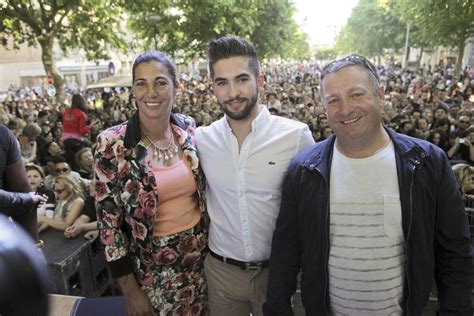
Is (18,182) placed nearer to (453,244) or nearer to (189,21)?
(453,244)

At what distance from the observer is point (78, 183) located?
494 centimetres

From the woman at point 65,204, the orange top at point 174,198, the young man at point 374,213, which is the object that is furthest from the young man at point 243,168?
the woman at point 65,204

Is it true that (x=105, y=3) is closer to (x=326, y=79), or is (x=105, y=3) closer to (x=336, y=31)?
(x=326, y=79)

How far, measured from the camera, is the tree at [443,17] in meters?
16.3

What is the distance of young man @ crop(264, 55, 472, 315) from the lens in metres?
1.86

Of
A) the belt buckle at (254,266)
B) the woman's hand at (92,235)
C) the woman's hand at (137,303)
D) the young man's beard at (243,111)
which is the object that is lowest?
the woman's hand at (92,235)

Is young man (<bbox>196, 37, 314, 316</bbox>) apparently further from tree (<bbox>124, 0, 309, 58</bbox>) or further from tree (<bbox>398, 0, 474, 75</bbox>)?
tree (<bbox>398, 0, 474, 75</bbox>)

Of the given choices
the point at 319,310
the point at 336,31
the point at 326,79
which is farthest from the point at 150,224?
Result: the point at 336,31

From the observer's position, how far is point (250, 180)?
7.38 feet

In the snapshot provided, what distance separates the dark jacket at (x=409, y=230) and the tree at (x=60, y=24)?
45.0 ft

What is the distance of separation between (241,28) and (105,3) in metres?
7.54

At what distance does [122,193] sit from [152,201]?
0.55 ft

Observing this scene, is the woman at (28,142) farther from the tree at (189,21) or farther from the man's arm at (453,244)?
the man's arm at (453,244)

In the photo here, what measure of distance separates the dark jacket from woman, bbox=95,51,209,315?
0.56 m
